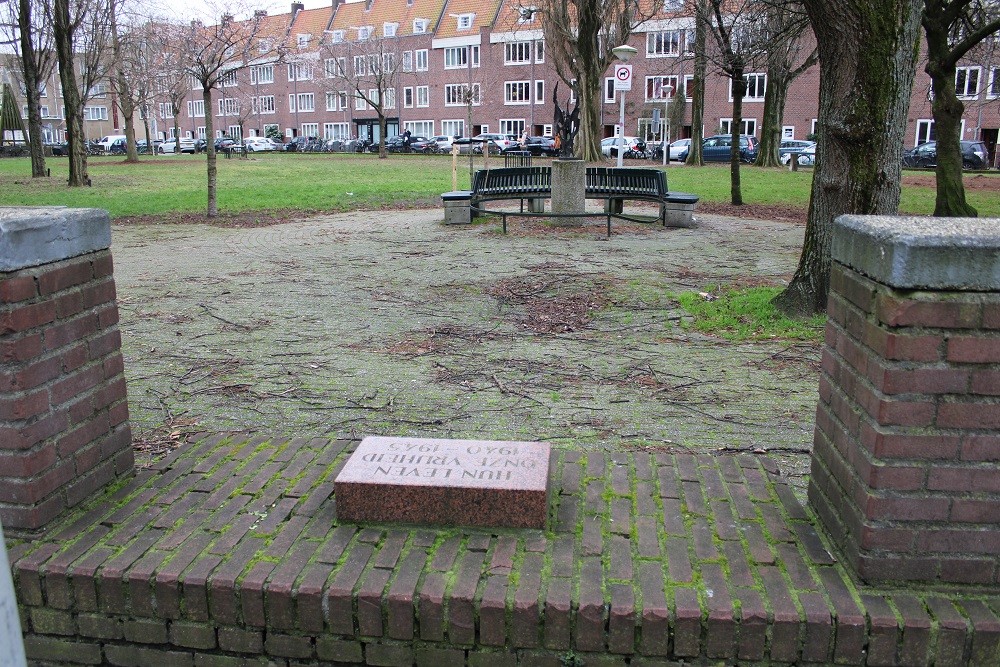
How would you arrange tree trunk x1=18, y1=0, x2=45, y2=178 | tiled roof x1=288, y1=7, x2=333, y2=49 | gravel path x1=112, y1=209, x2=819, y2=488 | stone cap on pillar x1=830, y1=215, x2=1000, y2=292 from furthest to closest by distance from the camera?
tiled roof x1=288, y1=7, x2=333, y2=49 → tree trunk x1=18, y1=0, x2=45, y2=178 → gravel path x1=112, y1=209, x2=819, y2=488 → stone cap on pillar x1=830, y1=215, x2=1000, y2=292

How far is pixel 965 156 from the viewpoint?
39.0 meters

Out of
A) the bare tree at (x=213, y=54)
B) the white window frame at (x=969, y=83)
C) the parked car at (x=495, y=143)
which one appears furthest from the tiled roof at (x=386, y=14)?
the bare tree at (x=213, y=54)

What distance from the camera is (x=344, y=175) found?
3197 centimetres

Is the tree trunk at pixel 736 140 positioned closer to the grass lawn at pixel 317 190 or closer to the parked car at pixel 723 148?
the grass lawn at pixel 317 190

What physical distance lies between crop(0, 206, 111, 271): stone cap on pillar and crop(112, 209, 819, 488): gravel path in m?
1.40

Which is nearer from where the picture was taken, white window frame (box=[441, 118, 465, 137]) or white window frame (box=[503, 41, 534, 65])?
white window frame (box=[503, 41, 534, 65])

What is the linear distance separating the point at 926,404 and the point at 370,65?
66327mm

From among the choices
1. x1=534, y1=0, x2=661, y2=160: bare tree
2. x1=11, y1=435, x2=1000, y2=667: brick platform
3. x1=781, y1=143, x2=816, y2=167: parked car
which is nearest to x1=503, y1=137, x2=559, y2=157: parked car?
x1=781, y1=143, x2=816, y2=167: parked car

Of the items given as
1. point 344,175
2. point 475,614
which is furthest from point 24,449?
point 344,175

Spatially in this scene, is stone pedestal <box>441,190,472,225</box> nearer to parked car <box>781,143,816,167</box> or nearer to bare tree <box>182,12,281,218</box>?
bare tree <box>182,12,281,218</box>

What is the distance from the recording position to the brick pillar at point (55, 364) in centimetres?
259

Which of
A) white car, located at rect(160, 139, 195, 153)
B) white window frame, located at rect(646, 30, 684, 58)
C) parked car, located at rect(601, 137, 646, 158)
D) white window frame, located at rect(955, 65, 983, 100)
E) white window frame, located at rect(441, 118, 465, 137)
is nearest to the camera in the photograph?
parked car, located at rect(601, 137, 646, 158)

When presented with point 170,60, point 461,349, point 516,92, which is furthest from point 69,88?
point 516,92

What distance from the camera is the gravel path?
4.55 m
